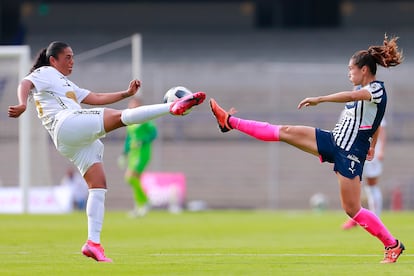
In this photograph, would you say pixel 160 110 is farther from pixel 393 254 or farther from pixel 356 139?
pixel 393 254

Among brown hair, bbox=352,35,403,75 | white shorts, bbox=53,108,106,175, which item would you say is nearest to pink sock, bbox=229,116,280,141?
brown hair, bbox=352,35,403,75

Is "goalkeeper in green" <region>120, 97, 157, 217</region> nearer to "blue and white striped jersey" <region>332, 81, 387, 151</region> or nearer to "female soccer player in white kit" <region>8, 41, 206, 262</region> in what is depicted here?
"female soccer player in white kit" <region>8, 41, 206, 262</region>

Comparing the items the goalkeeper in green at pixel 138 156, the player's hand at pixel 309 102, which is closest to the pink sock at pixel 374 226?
the player's hand at pixel 309 102

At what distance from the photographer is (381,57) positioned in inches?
405

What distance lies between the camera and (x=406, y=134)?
31.2 m

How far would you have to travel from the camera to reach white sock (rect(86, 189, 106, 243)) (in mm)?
10320

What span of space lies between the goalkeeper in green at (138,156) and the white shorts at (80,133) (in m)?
11.4

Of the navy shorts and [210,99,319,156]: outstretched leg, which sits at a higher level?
[210,99,319,156]: outstretched leg

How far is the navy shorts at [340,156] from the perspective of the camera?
10.2 metres

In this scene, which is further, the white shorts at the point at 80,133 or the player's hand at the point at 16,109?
the white shorts at the point at 80,133

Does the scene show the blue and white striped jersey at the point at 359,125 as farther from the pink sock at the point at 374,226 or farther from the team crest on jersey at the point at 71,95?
the team crest on jersey at the point at 71,95

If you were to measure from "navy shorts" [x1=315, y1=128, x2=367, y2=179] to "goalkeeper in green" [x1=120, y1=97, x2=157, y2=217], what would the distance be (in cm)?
1196

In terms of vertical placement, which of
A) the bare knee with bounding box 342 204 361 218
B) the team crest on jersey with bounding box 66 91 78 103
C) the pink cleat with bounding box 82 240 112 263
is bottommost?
the pink cleat with bounding box 82 240 112 263

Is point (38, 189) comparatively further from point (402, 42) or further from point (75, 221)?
point (402, 42)
